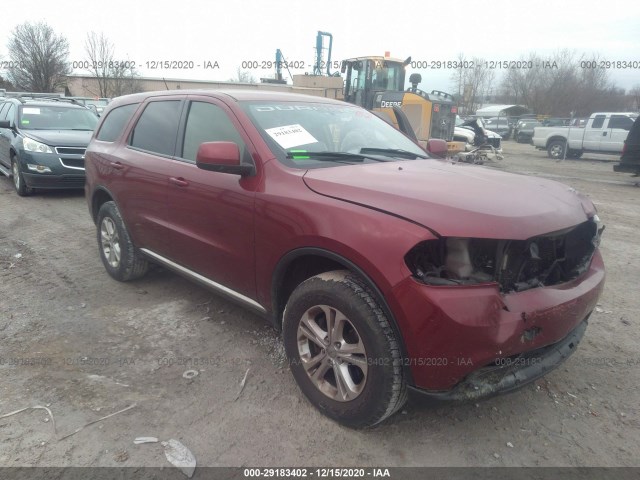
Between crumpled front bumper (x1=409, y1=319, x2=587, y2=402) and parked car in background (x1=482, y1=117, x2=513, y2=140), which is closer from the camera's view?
crumpled front bumper (x1=409, y1=319, x2=587, y2=402)

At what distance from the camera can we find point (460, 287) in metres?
2.10

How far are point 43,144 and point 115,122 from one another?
172 inches

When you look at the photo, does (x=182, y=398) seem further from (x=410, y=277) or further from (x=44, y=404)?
(x=410, y=277)

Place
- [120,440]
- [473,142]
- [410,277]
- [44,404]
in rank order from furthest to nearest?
[473,142]
[44,404]
[120,440]
[410,277]

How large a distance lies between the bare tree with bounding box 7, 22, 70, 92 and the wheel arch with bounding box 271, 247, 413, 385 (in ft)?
129

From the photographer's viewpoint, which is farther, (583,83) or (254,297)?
(583,83)

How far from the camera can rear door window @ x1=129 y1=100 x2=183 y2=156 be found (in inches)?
146

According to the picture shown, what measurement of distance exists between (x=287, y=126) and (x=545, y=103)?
164 ft

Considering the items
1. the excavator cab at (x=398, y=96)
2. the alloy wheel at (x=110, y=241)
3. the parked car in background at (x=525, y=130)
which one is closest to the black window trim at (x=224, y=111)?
the alloy wheel at (x=110, y=241)

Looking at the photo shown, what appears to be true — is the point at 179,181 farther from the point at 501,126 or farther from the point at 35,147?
the point at 501,126

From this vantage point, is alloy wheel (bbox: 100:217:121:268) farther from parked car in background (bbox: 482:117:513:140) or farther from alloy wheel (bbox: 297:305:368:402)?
parked car in background (bbox: 482:117:513:140)

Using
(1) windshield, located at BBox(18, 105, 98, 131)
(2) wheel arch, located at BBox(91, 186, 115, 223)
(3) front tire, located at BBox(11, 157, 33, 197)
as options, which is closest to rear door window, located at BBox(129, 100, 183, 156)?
(2) wheel arch, located at BBox(91, 186, 115, 223)

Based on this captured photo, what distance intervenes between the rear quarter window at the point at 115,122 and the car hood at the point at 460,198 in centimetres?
257

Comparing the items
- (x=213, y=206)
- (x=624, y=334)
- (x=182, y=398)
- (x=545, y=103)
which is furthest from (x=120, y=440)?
(x=545, y=103)
